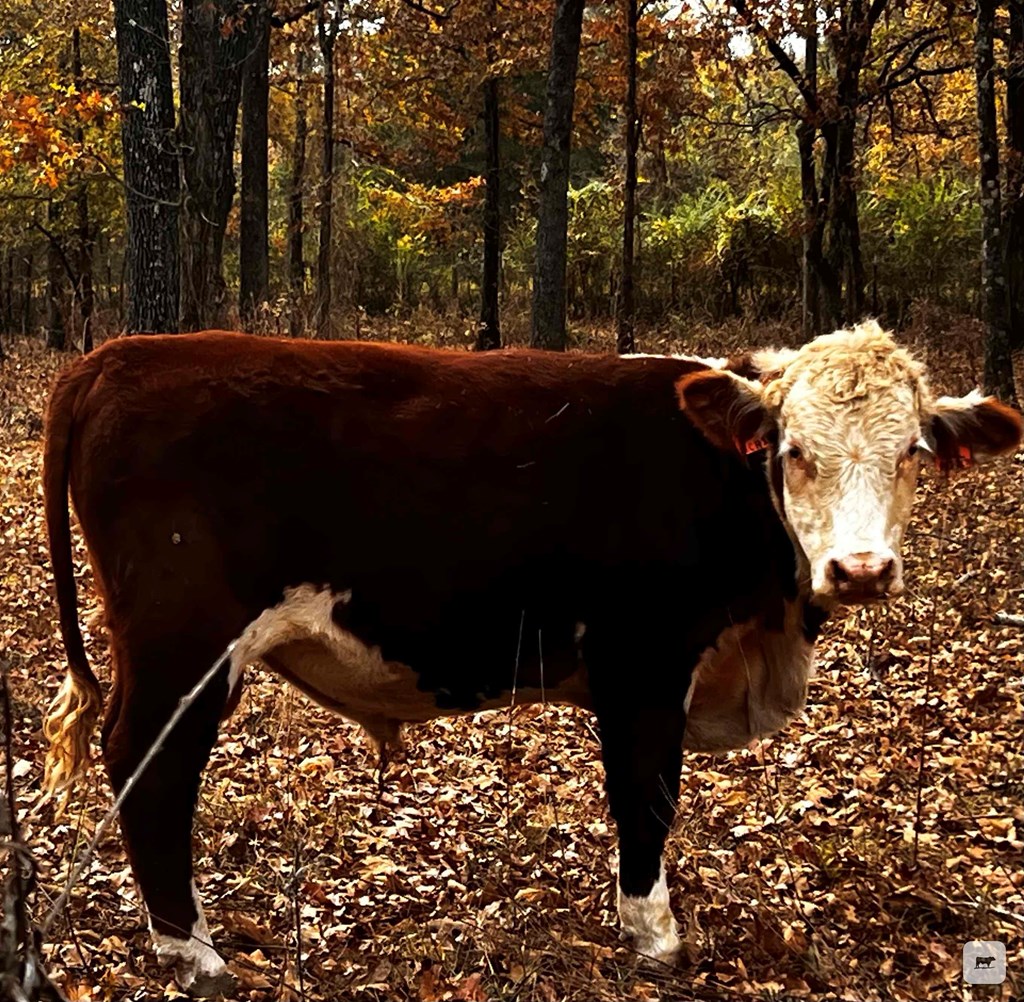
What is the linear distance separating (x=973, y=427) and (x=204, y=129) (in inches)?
348

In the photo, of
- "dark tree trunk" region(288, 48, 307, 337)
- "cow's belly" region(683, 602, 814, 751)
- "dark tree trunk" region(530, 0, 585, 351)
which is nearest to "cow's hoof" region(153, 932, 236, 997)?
"cow's belly" region(683, 602, 814, 751)

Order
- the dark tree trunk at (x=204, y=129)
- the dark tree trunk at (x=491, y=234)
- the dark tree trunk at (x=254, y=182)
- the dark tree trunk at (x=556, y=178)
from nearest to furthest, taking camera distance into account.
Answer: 1. the dark tree trunk at (x=204, y=129)
2. the dark tree trunk at (x=556, y=178)
3. the dark tree trunk at (x=254, y=182)
4. the dark tree trunk at (x=491, y=234)

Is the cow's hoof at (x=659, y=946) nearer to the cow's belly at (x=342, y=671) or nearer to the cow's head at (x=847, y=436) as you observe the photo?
the cow's belly at (x=342, y=671)

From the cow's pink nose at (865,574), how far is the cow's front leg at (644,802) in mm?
878

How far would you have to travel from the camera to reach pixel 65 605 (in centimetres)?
385

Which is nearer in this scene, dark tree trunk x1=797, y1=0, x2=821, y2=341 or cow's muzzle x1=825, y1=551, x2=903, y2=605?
cow's muzzle x1=825, y1=551, x2=903, y2=605

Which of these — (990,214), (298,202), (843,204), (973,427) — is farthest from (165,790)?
(298,202)

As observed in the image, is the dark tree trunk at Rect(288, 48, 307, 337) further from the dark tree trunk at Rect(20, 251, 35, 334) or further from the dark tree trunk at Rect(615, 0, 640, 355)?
the dark tree trunk at Rect(20, 251, 35, 334)

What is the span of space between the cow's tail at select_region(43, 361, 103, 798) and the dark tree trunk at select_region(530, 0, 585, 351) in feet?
27.3

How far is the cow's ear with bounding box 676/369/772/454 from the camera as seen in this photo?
3.72 m

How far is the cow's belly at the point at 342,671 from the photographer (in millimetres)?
3607

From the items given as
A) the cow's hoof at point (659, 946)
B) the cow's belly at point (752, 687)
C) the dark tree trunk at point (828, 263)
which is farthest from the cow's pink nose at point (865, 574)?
the dark tree trunk at point (828, 263)

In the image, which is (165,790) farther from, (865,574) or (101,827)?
(865,574)

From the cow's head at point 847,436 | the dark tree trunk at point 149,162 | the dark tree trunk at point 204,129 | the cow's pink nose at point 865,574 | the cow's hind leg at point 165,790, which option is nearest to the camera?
the cow's pink nose at point 865,574
